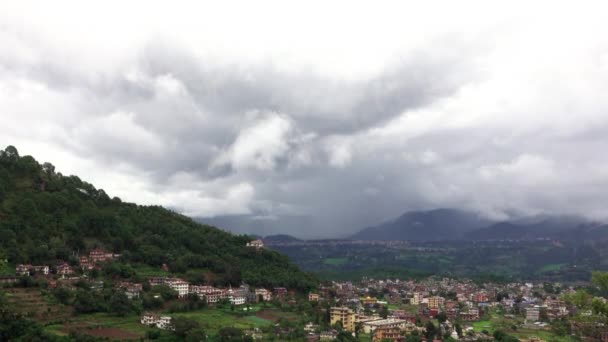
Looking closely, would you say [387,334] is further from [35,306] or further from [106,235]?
[106,235]

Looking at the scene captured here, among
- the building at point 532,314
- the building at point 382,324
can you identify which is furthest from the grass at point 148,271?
the building at point 532,314

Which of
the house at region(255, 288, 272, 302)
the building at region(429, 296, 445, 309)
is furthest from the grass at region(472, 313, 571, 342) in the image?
the house at region(255, 288, 272, 302)

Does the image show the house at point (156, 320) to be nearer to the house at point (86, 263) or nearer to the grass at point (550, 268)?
the house at point (86, 263)

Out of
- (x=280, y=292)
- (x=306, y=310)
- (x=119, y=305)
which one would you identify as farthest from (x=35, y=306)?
(x=280, y=292)

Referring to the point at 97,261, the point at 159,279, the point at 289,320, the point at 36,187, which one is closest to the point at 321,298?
the point at 289,320

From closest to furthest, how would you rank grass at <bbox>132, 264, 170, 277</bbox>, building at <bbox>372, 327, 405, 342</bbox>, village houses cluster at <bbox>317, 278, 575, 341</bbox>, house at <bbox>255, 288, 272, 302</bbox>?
building at <bbox>372, 327, 405, 342</bbox> < village houses cluster at <bbox>317, 278, 575, 341</bbox> < grass at <bbox>132, 264, 170, 277</bbox> < house at <bbox>255, 288, 272, 302</bbox>

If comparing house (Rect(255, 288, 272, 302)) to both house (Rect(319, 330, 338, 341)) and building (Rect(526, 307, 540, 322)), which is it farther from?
building (Rect(526, 307, 540, 322))
